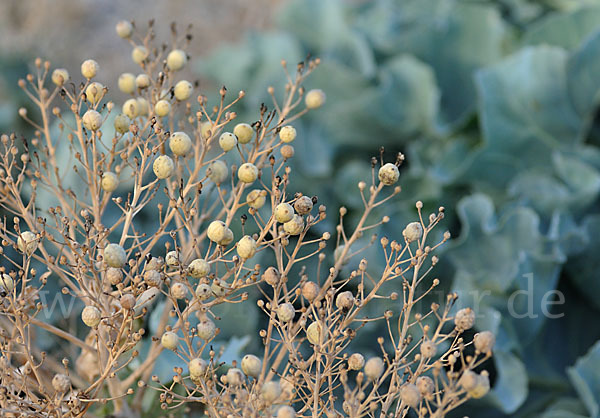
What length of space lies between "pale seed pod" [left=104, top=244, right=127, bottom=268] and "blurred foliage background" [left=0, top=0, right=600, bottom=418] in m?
0.38

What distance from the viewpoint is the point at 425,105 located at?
62.0 inches

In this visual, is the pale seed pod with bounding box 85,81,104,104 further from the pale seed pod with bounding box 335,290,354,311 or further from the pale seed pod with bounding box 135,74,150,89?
the pale seed pod with bounding box 335,290,354,311

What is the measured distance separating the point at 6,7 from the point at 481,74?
258cm

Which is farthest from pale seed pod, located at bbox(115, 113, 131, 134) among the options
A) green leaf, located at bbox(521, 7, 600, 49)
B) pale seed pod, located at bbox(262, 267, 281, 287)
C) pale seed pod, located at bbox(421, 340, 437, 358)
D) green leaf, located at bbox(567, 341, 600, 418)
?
green leaf, located at bbox(521, 7, 600, 49)

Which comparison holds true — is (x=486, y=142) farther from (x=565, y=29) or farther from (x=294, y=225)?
(x=294, y=225)

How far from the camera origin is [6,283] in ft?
1.90

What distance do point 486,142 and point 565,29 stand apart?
362 millimetres

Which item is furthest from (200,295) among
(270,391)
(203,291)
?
(270,391)

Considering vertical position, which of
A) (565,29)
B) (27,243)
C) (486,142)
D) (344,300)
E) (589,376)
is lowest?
(589,376)

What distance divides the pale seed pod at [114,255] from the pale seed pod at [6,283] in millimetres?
91

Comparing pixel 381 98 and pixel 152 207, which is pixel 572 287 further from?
pixel 152 207

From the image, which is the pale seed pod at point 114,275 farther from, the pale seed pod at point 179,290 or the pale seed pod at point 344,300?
the pale seed pod at point 344,300

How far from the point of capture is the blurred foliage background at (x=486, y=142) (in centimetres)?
116

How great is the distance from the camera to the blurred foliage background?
1157 millimetres
